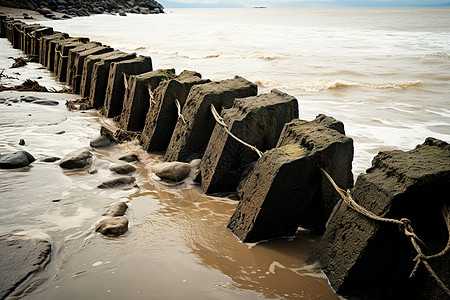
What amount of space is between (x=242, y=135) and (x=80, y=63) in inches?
219

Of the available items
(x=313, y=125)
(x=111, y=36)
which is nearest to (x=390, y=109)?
(x=313, y=125)

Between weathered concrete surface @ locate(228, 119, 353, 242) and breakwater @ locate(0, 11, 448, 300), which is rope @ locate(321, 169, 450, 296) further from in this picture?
weathered concrete surface @ locate(228, 119, 353, 242)

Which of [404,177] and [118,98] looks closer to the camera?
[404,177]

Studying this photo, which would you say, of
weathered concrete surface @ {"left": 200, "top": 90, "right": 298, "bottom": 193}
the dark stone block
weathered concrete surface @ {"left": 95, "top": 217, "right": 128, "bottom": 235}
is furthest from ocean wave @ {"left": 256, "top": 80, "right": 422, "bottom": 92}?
weathered concrete surface @ {"left": 95, "top": 217, "right": 128, "bottom": 235}

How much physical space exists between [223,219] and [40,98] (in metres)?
5.39

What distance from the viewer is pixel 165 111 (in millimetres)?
4570

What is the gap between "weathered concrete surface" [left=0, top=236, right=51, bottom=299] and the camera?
220 cm

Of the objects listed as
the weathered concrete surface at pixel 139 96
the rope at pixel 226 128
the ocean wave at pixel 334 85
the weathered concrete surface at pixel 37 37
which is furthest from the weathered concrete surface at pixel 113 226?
the weathered concrete surface at pixel 37 37

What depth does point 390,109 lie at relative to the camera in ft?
27.6

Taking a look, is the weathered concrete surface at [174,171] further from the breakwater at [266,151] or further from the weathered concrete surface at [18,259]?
the weathered concrete surface at [18,259]

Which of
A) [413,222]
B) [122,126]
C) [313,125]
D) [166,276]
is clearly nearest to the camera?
[413,222]

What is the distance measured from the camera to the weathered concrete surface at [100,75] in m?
6.37

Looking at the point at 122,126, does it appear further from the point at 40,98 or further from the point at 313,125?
the point at 313,125

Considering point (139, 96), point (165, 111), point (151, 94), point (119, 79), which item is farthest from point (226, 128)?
point (119, 79)
